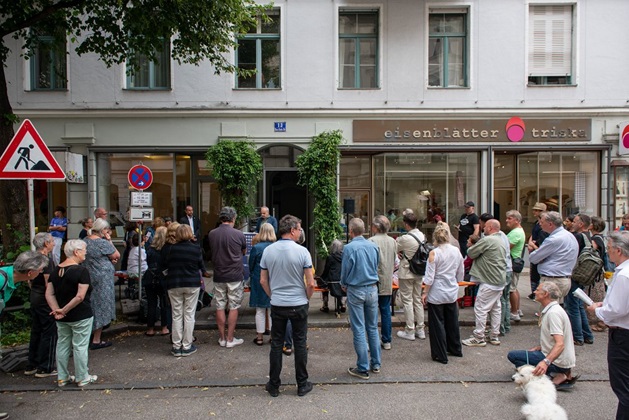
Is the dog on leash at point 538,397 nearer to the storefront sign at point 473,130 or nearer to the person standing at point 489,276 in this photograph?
the person standing at point 489,276

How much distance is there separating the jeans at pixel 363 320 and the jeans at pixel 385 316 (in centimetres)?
72

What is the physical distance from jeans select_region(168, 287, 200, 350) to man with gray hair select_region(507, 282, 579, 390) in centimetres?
422

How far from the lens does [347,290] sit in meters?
5.29

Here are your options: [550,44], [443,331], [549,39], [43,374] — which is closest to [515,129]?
[550,44]

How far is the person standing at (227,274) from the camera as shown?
637 centimetres

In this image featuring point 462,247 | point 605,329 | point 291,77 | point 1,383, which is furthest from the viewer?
point 291,77

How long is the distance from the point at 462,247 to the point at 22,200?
9.64 meters

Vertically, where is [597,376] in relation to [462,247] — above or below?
below

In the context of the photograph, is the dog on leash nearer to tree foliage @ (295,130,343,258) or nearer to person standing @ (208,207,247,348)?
person standing @ (208,207,247,348)

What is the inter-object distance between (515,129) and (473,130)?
1170 millimetres

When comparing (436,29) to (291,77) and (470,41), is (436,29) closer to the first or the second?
(470,41)

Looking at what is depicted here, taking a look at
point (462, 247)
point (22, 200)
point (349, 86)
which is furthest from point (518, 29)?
point (22, 200)

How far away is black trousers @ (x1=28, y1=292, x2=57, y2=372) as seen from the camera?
5.13 meters

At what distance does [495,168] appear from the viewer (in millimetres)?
12133
